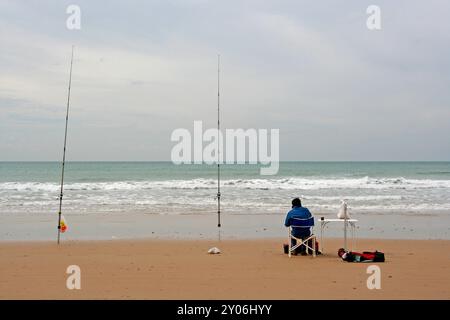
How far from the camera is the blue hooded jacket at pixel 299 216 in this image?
9.12 meters

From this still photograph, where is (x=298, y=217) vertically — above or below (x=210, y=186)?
below

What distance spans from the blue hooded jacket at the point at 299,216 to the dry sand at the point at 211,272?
0.52m

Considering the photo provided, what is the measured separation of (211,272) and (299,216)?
2.42m

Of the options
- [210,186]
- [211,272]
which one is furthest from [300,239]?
[210,186]

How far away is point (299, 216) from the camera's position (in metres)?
9.11

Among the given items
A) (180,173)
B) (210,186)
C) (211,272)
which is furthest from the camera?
(180,173)

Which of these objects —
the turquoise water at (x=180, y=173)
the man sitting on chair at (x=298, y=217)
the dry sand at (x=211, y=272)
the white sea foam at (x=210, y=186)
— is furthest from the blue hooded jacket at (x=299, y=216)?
the turquoise water at (x=180, y=173)

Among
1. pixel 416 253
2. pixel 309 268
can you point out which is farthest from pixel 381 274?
pixel 416 253

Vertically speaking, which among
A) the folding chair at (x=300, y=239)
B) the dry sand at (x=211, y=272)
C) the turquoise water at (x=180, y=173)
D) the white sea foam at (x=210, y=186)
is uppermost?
the turquoise water at (x=180, y=173)

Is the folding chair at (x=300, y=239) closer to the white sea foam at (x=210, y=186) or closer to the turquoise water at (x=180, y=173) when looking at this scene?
the white sea foam at (x=210, y=186)

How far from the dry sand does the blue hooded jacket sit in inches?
20.6

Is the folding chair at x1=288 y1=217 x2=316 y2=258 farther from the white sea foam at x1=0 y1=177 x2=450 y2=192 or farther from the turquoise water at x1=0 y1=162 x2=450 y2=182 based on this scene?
the turquoise water at x1=0 y1=162 x2=450 y2=182

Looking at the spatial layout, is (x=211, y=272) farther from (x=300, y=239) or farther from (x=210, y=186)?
(x=210, y=186)

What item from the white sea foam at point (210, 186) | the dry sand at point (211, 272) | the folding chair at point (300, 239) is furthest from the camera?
the white sea foam at point (210, 186)
